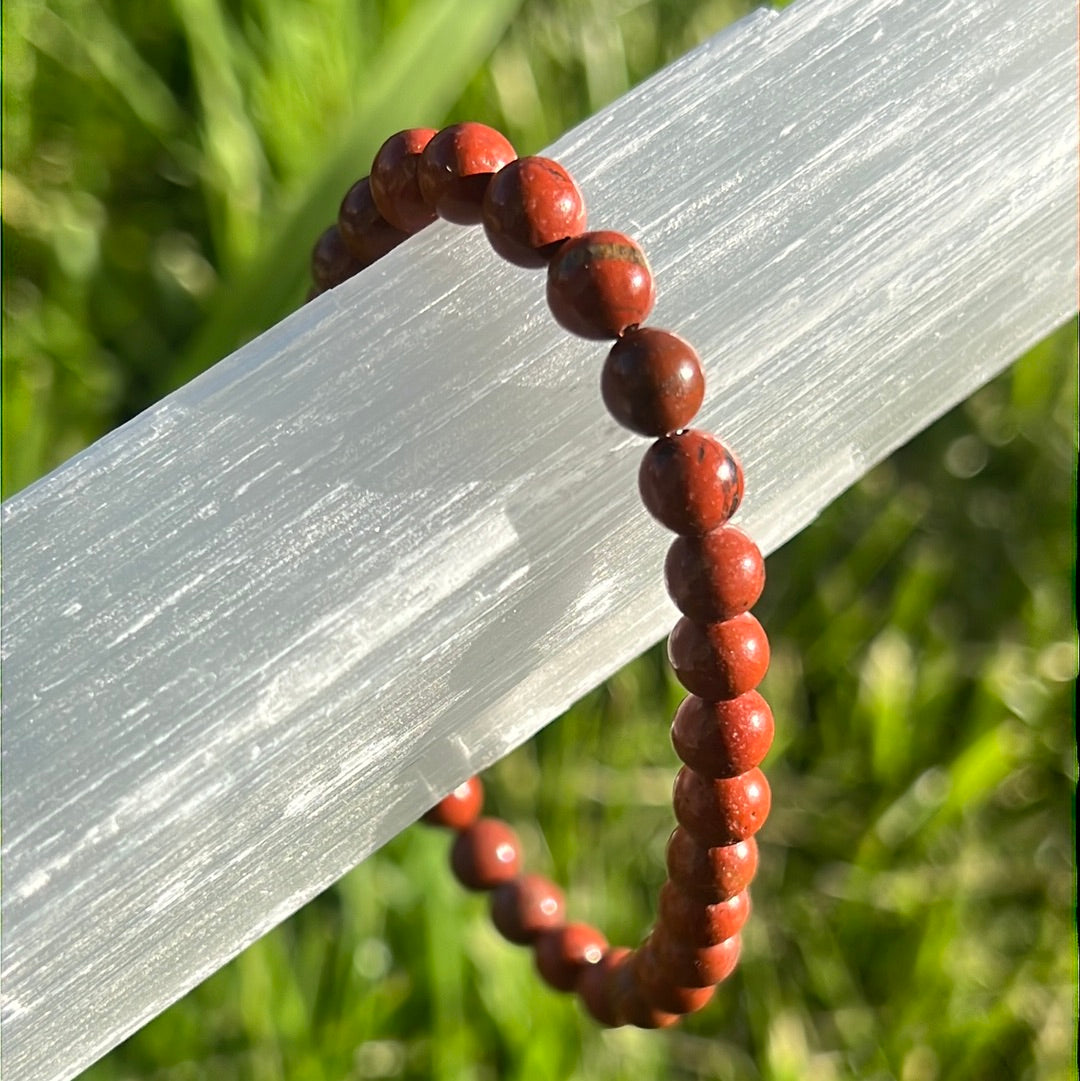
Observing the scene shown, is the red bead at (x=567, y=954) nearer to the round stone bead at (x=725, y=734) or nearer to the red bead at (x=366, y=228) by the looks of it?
the round stone bead at (x=725, y=734)

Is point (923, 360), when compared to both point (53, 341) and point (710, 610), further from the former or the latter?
point (53, 341)

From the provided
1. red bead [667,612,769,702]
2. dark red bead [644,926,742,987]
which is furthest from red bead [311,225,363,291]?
dark red bead [644,926,742,987]

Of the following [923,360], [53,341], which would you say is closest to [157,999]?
[923,360]

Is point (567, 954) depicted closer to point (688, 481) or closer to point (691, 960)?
point (691, 960)

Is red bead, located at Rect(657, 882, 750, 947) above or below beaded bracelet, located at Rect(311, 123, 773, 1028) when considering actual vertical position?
below

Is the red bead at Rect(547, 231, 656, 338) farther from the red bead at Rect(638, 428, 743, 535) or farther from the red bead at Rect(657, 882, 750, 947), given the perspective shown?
the red bead at Rect(657, 882, 750, 947)

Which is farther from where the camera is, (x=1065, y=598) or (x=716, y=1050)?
(x=1065, y=598)
